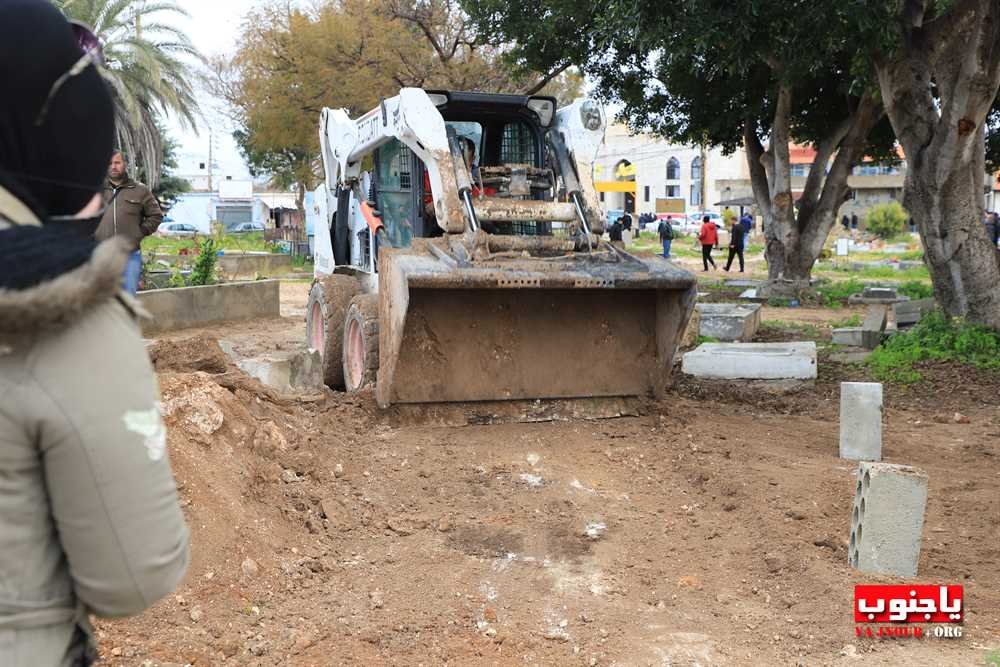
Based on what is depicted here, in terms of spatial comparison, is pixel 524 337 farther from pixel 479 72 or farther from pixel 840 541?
pixel 479 72

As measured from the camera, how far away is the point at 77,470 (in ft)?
4.61

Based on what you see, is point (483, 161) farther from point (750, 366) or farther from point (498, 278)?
point (750, 366)

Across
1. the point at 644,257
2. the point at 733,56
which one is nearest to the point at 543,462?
the point at 644,257

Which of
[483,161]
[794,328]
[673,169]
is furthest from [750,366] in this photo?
[673,169]

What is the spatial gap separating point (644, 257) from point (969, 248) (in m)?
4.91

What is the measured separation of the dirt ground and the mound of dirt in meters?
0.03

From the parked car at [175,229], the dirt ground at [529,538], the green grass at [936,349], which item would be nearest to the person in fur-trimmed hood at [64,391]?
the dirt ground at [529,538]

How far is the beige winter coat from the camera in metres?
1.37

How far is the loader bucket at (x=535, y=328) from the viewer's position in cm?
757

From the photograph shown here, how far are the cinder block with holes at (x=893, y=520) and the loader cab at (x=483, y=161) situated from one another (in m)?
4.47

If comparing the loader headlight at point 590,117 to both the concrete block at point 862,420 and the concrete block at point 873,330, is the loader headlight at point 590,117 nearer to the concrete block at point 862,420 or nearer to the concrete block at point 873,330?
the concrete block at point 862,420

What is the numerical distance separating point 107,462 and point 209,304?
44.5ft

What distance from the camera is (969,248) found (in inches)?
438

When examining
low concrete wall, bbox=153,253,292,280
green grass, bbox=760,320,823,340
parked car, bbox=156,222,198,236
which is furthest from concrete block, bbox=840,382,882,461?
parked car, bbox=156,222,198,236
